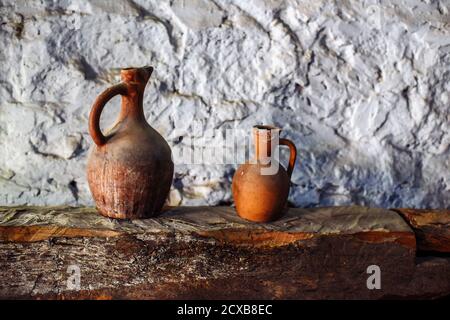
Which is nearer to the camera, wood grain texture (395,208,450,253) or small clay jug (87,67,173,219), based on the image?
small clay jug (87,67,173,219)

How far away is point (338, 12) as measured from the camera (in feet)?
5.24

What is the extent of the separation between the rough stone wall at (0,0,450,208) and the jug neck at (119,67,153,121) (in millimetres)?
189

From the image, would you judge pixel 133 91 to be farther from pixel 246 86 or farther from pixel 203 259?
pixel 203 259

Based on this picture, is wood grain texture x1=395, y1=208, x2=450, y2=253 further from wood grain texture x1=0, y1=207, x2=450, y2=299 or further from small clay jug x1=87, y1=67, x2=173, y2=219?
small clay jug x1=87, y1=67, x2=173, y2=219

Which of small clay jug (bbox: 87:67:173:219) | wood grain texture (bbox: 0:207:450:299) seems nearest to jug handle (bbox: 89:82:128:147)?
small clay jug (bbox: 87:67:173:219)

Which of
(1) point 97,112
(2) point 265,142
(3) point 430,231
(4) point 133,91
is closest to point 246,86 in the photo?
(2) point 265,142

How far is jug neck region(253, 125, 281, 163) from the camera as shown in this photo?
1.45 meters

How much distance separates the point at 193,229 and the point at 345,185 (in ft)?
1.86

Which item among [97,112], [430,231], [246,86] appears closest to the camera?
[97,112]

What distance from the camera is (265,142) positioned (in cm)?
145

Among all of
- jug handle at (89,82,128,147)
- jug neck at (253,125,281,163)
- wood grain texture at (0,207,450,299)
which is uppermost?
jug handle at (89,82,128,147)

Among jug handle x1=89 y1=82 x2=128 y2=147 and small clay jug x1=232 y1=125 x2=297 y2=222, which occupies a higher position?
jug handle x1=89 y1=82 x2=128 y2=147

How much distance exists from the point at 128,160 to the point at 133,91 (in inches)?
7.8

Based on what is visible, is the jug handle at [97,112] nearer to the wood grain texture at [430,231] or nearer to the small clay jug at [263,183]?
the small clay jug at [263,183]
